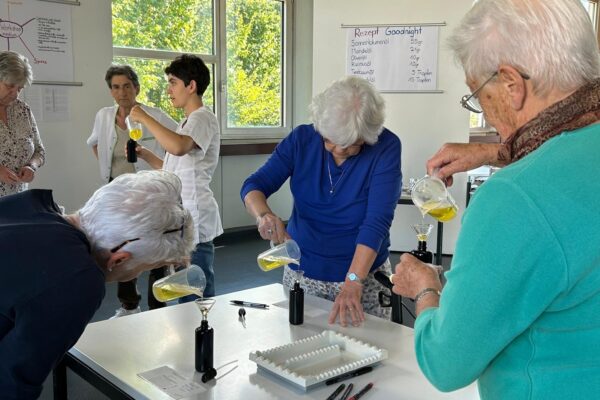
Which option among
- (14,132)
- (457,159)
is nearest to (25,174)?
(14,132)

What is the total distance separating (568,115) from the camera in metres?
0.90

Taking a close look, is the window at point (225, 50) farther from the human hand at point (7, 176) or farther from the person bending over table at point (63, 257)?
the person bending over table at point (63, 257)

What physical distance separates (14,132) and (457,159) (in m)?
2.76

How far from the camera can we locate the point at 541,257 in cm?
81

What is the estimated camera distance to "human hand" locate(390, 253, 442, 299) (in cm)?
116

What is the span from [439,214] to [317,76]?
14.0 ft

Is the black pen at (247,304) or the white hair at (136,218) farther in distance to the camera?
the black pen at (247,304)

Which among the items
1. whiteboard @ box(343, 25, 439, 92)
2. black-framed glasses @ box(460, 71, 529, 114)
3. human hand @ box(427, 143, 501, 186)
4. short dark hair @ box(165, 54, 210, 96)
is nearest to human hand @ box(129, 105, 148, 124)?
short dark hair @ box(165, 54, 210, 96)

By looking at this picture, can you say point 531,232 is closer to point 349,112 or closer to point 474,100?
point 474,100

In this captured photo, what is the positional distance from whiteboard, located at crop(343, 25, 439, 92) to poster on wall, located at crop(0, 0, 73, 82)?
2518mm

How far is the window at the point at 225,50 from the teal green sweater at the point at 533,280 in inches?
188

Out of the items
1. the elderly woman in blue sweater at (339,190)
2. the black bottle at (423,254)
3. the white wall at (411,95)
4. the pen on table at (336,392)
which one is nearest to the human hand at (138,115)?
the elderly woman in blue sweater at (339,190)

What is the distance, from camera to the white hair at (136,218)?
132 cm

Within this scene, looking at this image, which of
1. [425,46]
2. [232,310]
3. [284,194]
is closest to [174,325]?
[232,310]
